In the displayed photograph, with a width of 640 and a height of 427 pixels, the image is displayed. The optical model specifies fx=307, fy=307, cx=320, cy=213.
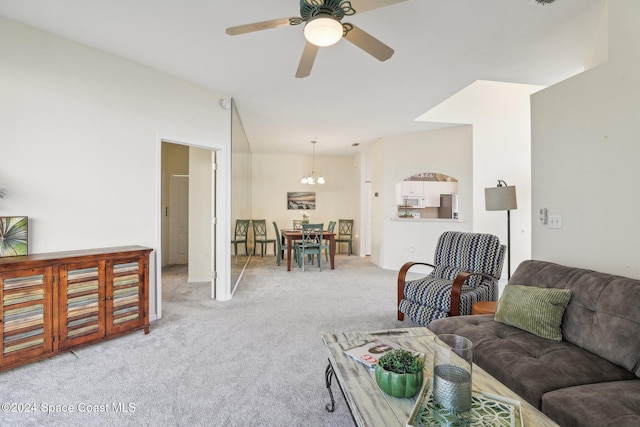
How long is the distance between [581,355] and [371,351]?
1.12m

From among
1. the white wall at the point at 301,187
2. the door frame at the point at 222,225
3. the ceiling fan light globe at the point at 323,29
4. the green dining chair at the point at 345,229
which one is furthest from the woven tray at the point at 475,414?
the green dining chair at the point at 345,229

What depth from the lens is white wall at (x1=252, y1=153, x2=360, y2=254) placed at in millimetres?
8242

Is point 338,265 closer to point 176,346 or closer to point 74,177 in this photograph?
point 176,346

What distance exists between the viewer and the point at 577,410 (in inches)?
47.8

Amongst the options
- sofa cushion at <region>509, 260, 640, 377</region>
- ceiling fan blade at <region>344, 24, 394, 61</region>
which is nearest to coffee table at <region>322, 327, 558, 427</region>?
sofa cushion at <region>509, 260, 640, 377</region>

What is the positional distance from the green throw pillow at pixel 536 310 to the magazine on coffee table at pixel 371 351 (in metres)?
0.88

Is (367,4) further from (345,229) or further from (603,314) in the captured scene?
(345,229)

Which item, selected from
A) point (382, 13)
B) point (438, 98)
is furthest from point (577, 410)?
point (438, 98)

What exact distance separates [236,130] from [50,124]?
92.1 inches

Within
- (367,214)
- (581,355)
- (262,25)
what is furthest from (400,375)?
(367,214)

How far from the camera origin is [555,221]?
97.3 inches

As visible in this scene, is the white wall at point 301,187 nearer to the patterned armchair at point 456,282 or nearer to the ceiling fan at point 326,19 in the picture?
the patterned armchair at point 456,282

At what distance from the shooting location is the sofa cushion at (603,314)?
1523 mm

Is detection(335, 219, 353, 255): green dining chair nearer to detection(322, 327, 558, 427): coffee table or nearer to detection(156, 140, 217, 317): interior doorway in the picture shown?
detection(156, 140, 217, 317): interior doorway
